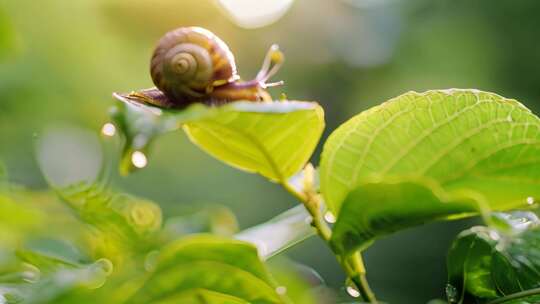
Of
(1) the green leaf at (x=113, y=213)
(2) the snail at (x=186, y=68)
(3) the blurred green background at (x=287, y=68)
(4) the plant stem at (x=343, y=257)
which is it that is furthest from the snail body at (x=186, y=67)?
(3) the blurred green background at (x=287, y=68)

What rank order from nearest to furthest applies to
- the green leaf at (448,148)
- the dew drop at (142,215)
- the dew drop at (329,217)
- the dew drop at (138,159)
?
1. the dew drop at (138,159)
2. the green leaf at (448,148)
3. the dew drop at (329,217)
4. the dew drop at (142,215)

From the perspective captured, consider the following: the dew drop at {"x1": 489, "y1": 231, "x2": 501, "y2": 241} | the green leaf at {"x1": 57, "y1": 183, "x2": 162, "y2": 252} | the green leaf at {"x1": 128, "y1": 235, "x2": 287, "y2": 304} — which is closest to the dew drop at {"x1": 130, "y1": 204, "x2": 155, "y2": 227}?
the green leaf at {"x1": 57, "y1": 183, "x2": 162, "y2": 252}

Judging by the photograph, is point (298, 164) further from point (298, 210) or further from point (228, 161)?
point (298, 210)

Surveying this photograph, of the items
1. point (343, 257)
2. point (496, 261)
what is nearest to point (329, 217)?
point (343, 257)

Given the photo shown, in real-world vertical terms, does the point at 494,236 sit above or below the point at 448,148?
below

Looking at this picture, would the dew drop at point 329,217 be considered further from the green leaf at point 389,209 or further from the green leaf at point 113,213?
the green leaf at point 113,213

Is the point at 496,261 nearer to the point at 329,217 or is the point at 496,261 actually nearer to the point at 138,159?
the point at 329,217

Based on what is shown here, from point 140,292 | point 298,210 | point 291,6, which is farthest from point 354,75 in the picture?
point 140,292
